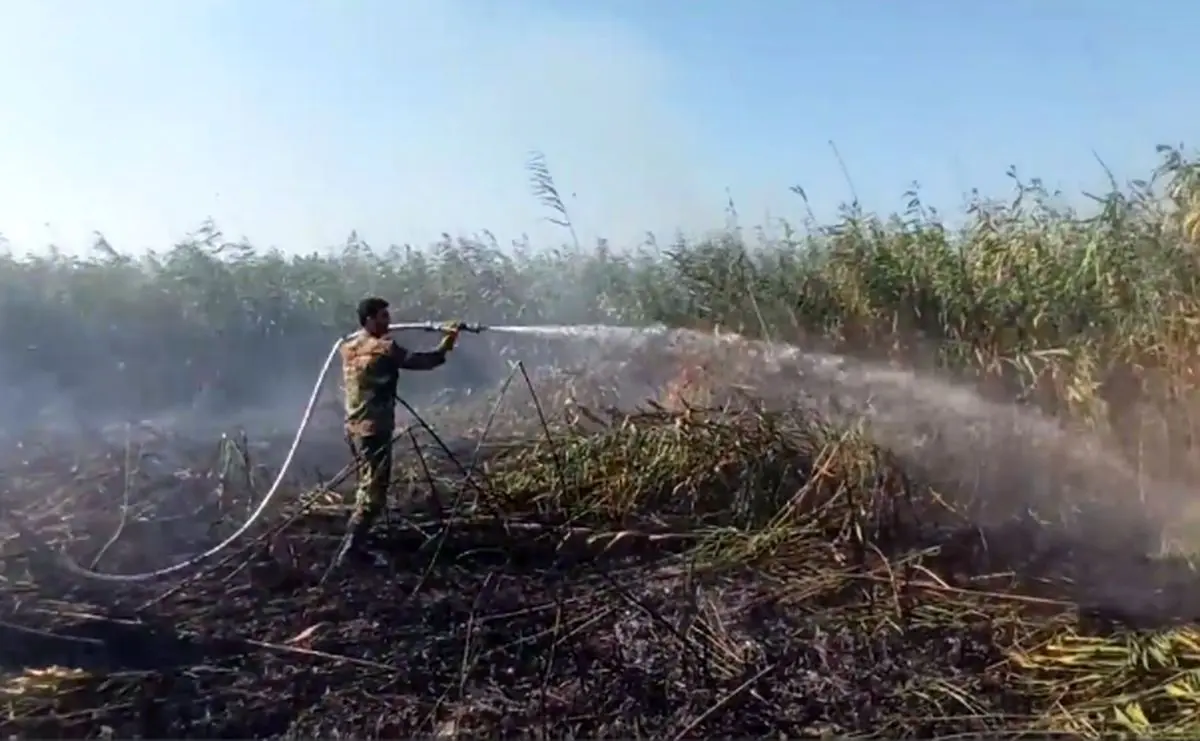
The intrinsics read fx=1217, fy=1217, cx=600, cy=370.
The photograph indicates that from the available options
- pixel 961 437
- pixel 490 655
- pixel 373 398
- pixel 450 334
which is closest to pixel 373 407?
pixel 373 398

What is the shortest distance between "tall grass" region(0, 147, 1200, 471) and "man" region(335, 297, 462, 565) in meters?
2.22

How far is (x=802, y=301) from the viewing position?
744cm

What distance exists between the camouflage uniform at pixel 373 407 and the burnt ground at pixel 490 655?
428mm

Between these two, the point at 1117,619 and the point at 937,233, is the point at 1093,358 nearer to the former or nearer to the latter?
the point at 937,233

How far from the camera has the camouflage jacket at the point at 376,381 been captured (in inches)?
239

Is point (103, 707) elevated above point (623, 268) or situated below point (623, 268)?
below

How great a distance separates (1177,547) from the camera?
5.61m

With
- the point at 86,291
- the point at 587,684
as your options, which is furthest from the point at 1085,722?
the point at 86,291

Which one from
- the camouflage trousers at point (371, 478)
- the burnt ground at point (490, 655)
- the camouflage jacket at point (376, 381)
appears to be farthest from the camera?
the camouflage jacket at point (376, 381)

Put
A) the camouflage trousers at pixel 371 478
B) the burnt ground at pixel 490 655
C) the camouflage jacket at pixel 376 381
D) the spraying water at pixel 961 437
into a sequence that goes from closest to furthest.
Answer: the burnt ground at pixel 490 655 → the camouflage trousers at pixel 371 478 → the camouflage jacket at pixel 376 381 → the spraying water at pixel 961 437

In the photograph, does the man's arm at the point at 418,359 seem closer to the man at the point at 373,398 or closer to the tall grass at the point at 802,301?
the man at the point at 373,398

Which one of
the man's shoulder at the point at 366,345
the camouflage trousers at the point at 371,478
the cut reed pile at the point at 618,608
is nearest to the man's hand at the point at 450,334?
the man's shoulder at the point at 366,345

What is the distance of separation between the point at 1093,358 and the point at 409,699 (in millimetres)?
3990

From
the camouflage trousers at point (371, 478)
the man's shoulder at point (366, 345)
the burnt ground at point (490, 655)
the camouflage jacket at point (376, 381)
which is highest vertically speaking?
the man's shoulder at point (366, 345)
